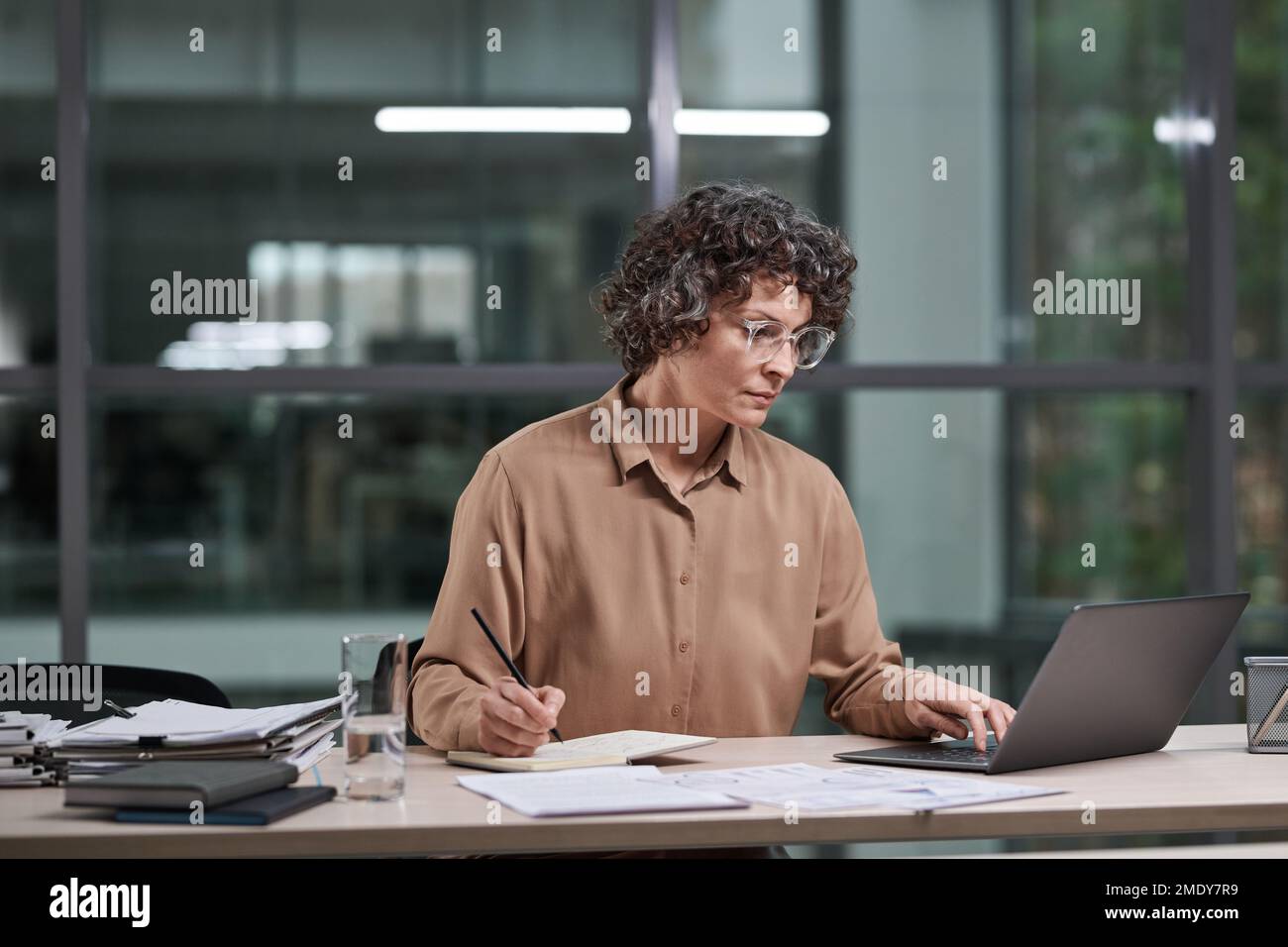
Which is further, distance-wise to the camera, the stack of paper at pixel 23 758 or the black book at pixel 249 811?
the stack of paper at pixel 23 758

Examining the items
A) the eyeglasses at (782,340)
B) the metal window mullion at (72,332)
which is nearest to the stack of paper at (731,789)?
the eyeglasses at (782,340)

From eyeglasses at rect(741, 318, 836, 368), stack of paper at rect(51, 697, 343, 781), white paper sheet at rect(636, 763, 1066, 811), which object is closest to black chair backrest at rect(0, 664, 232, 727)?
stack of paper at rect(51, 697, 343, 781)

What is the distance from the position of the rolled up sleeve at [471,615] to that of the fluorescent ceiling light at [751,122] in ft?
5.22

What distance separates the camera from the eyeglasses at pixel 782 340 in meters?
2.19

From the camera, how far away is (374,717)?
1.53 meters

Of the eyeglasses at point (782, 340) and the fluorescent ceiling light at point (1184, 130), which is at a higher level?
the fluorescent ceiling light at point (1184, 130)

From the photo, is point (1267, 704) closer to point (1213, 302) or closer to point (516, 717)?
point (516, 717)

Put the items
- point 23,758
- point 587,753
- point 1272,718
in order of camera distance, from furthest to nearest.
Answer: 1. point 1272,718
2. point 587,753
3. point 23,758

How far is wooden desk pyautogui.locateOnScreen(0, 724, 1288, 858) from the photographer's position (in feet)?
4.43

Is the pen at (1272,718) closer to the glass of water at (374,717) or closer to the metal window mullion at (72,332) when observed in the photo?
the glass of water at (374,717)

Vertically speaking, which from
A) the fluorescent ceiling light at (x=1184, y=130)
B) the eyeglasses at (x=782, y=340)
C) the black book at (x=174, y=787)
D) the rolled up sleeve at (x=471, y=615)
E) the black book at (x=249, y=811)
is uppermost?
the fluorescent ceiling light at (x=1184, y=130)

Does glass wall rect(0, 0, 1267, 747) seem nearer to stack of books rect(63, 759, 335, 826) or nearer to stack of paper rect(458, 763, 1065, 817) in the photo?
stack of paper rect(458, 763, 1065, 817)

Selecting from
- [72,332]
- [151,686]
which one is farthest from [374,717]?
[72,332]

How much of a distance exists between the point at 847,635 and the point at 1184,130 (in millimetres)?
2106
